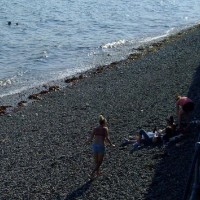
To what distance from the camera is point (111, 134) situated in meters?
20.7

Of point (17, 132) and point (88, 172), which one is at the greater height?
point (88, 172)

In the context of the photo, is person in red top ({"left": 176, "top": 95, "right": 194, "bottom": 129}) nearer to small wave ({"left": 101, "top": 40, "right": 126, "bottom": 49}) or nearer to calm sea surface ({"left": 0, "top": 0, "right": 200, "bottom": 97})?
calm sea surface ({"left": 0, "top": 0, "right": 200, "bottom": 97})

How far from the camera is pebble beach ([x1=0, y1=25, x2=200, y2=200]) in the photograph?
51.0 ft

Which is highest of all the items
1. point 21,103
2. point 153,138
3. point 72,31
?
point 153,138

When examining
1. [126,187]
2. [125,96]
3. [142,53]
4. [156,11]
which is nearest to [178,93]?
[125,96]

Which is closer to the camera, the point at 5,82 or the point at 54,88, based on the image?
the point at 54,88

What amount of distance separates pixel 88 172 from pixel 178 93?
10.1 m

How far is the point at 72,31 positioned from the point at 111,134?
34.6m

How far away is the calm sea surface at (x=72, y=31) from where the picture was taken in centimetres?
3825

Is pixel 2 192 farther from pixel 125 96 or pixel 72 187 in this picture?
pixel 125 96

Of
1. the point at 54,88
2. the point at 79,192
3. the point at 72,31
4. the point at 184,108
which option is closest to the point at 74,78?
the point at 54,88

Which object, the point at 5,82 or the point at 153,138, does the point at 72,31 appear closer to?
the point at 5,82

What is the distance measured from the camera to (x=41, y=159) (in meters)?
19.1

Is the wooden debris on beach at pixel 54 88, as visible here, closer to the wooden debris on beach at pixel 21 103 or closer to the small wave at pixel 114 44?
the wooden debris on beach at pixel 21 103
